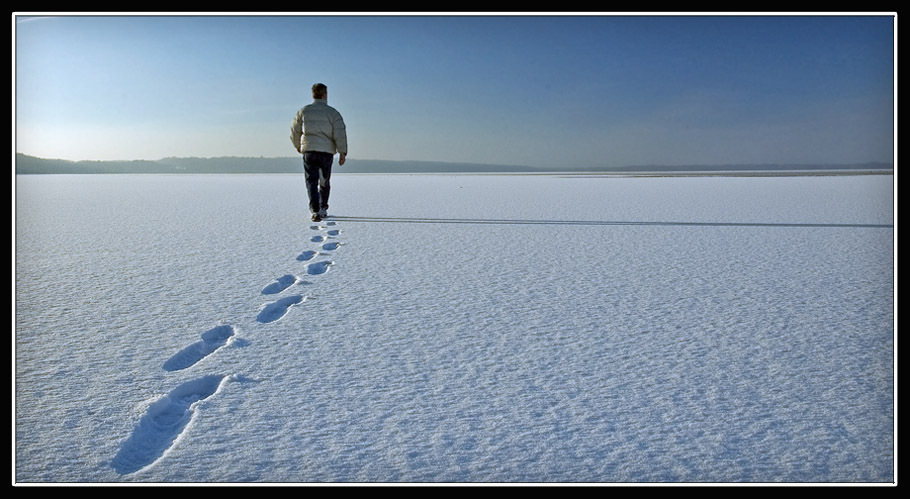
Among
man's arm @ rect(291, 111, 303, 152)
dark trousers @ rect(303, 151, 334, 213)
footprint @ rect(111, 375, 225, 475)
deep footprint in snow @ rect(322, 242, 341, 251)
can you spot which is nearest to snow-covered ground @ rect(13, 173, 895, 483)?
footprint @ rect(111, 375, 225, 475)

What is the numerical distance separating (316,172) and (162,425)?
15.8ft

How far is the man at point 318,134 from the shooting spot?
5.99 meters

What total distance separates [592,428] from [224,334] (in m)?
1.39

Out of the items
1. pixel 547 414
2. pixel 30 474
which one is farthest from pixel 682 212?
pixel 30 474

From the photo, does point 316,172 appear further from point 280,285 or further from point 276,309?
point 276,309

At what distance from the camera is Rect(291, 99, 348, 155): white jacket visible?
599 cm

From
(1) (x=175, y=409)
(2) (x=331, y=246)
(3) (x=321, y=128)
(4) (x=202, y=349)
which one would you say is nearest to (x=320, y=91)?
(3) (x=321, y=128)

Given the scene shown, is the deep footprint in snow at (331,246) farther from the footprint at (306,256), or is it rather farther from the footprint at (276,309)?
the footprint at (276,309)

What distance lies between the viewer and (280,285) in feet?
10.1

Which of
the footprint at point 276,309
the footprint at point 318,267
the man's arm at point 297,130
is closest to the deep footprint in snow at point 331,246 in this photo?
the footprint at point 318,267

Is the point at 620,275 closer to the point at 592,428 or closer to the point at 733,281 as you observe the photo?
the point at 733,281

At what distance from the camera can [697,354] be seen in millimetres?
1919

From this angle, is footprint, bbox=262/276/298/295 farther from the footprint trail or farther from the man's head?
the man's head

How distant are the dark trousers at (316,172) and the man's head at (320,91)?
1.78 ft
